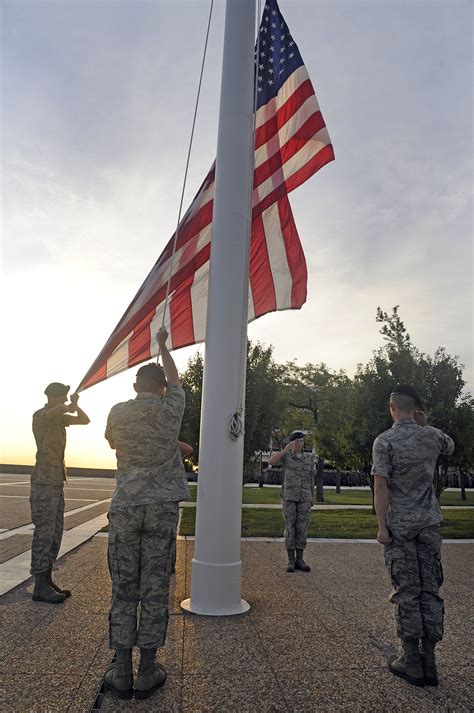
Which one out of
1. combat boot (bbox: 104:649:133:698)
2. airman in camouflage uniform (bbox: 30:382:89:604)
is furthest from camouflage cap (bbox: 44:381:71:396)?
combat boot (bbox: 104:649:133:698)

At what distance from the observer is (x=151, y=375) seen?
339 centimetres

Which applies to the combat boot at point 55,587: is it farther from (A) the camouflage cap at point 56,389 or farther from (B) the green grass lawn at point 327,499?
(B) the green grass lawn at point 327,499

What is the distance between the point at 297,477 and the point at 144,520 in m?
4.31

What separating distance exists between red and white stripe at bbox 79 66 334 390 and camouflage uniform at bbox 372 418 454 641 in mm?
3425

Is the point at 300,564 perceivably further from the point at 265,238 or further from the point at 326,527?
the point at 326,527

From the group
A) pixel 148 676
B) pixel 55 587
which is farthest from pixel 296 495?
pixel 148 676

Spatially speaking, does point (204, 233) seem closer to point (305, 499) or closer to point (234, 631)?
point (305, 499)

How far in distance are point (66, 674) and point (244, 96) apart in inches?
212

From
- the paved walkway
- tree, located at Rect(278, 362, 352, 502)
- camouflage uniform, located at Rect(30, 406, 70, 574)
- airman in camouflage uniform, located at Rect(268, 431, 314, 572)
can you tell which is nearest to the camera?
the paved walkway

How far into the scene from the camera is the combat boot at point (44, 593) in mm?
4691

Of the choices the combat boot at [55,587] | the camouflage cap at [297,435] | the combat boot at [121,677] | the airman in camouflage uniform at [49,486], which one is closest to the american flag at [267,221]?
the airman in camouflage uniform at [49,486]

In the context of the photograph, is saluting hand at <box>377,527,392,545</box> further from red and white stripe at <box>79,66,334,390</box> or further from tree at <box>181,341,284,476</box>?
tree at <box>181,341,284,476</box>

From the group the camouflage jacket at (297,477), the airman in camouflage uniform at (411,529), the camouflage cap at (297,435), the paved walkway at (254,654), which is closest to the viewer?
the paved walkway at (254,654)

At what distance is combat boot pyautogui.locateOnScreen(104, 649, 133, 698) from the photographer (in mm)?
2855
